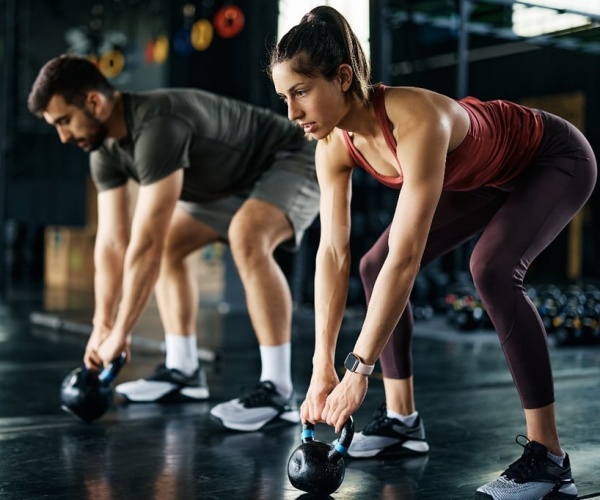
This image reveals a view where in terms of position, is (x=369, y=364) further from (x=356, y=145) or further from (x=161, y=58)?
(x=161, y=58)

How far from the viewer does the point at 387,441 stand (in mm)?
2049

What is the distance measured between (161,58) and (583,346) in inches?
274

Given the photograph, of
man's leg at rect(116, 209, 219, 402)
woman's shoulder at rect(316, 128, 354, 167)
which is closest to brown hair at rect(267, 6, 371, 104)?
woman's shoulder at rect(316, 128, 354, 167)

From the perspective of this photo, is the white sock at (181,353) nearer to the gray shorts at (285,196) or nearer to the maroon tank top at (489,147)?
the gray shorts at (285,196)

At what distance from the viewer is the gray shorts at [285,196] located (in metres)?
2.52

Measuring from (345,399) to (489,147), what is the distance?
56cm

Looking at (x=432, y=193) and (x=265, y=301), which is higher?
(x=432, y=193)

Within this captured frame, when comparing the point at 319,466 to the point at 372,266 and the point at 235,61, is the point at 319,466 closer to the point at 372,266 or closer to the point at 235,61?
the point at 372,266

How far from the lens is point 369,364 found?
5.10 feet

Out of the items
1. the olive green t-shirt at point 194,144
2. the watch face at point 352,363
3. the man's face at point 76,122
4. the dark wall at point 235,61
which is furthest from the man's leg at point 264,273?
the dark wall at point 235,61

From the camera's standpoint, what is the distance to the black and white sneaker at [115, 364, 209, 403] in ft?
8.90

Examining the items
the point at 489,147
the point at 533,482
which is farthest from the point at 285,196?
the point at 533,482

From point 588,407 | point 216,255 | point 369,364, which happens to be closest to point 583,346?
point 588,407

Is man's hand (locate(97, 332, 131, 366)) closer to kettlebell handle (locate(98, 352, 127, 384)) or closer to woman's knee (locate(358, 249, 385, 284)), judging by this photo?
kettlebell handle (locate(98, 352, 127, 384))
